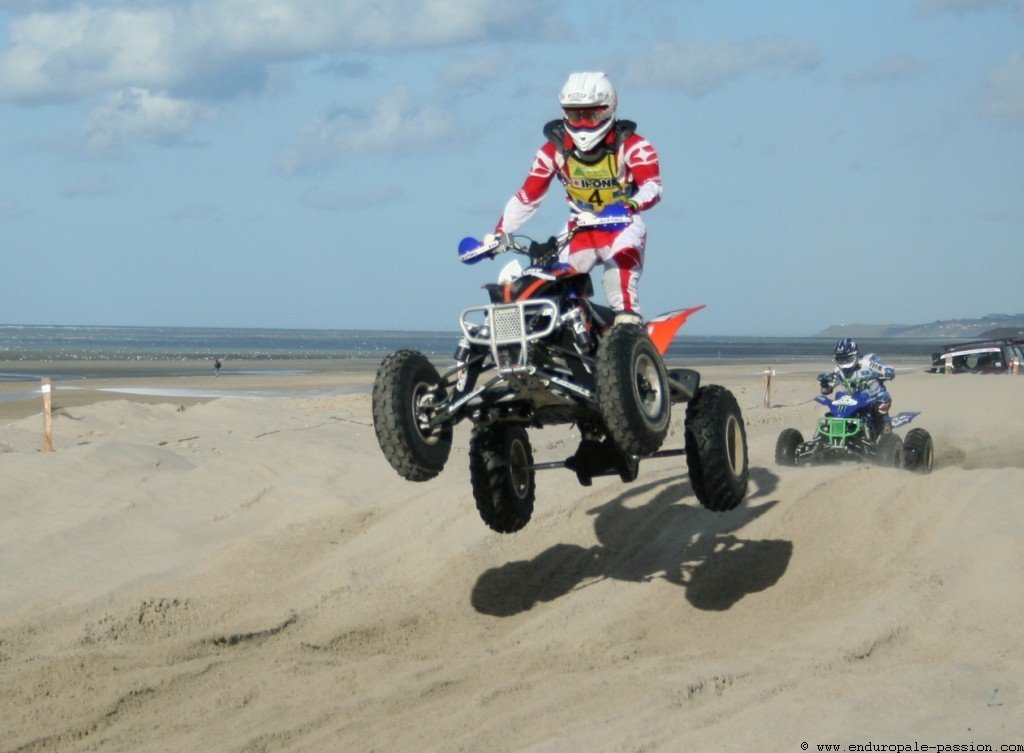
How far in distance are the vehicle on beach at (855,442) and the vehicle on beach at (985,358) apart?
15.6 m

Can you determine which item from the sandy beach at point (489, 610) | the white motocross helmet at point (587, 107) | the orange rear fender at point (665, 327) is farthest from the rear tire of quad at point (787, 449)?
the white motocross helmet at point (587, 107)

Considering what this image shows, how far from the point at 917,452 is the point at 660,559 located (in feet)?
21.2

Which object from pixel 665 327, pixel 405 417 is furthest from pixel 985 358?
pixel 405 417

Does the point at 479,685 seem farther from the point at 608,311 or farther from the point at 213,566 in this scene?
the point at 213,566

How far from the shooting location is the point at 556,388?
22.1 feet

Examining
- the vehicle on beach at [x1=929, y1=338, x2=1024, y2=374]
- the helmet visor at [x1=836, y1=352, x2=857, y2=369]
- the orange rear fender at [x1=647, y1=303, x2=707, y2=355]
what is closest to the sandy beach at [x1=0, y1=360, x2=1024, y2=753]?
the orange rear fender at [x1=647, y1=303, x2=707, y2=355]

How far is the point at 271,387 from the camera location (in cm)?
3931

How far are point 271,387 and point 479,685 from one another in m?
33.1

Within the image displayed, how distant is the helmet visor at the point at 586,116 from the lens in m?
7.62

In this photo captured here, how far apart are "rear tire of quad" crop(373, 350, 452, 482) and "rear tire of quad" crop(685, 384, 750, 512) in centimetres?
156

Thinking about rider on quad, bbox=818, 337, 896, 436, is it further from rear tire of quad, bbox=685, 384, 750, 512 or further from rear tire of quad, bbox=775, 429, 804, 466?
rear tire of quad, bbox=685, 384, 750, 512

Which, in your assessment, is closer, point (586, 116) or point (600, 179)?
point (586, 116)

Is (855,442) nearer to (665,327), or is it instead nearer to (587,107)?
(665,327)

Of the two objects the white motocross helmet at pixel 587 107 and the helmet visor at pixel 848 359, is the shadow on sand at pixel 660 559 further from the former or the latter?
the helmet visor at pixel 848 359
